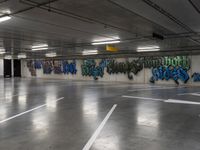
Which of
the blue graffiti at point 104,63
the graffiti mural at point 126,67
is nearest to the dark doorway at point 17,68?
the blue graffiti at point 104,63

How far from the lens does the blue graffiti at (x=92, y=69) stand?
83.7 feet

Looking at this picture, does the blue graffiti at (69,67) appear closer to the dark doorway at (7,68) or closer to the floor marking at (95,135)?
the dark doorway at (7,68)

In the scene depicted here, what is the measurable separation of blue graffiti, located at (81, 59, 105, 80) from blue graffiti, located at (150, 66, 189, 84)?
22.6ft

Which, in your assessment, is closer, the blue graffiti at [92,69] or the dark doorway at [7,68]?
the blue graffiti at [92,69]

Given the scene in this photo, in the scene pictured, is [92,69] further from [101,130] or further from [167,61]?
[101,130]

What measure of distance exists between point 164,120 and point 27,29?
7.02 m

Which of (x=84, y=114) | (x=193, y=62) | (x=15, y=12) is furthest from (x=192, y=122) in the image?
(x=193, y=62)

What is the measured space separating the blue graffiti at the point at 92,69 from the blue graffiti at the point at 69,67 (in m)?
1.44

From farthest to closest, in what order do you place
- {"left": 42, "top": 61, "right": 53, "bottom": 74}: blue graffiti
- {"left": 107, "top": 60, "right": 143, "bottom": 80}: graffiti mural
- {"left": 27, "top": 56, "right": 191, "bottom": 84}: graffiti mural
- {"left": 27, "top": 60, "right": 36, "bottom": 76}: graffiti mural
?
{"left": 27, "top": 60, "right": 36, "bottom": 76}: graffiti mural < {"left": 42, "top": 61, "right": 53, "bottom": 74}: blue graffiti < {"left": 107, "top": 60, "right": 143, "bottom": 80}: graffiti mural < {"left": 27, "top": 56, "right": 191, "bottom": 84}: graffiti mural

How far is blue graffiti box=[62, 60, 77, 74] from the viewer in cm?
2799

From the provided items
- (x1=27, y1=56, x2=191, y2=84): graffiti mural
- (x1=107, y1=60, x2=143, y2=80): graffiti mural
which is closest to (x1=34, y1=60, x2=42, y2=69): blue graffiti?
(x1=27, y1=56, x2=191, y2=84): graffiti mural

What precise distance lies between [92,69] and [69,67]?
4.19 meters

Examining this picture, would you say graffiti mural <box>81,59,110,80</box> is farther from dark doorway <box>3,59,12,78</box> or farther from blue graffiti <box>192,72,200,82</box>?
dark doorway <box>3,59,12,78</box>

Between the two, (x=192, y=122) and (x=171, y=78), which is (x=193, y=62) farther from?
(x=192, y=122)
